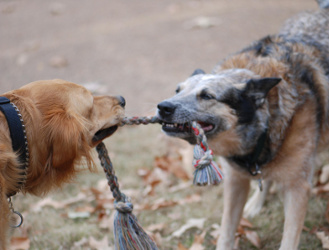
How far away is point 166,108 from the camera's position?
10.5ft

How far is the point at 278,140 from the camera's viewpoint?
335cm

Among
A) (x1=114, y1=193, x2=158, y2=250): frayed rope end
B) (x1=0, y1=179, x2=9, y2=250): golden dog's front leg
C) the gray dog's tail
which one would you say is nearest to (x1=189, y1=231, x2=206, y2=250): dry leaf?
(x1=114, y1=193, x2=158, y2=250): frayed rope end

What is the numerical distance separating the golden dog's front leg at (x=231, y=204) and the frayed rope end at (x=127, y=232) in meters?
0.94

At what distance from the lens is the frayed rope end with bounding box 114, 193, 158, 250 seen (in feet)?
9.50

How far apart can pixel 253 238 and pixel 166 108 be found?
166 centimetres

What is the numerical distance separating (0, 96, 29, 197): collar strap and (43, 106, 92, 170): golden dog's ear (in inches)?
6.0

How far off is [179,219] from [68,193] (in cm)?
160

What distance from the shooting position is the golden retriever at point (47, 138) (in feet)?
8.31

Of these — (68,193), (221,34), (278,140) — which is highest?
(278,140)

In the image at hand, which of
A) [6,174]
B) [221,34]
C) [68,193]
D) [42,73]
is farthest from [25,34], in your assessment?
[6,174]

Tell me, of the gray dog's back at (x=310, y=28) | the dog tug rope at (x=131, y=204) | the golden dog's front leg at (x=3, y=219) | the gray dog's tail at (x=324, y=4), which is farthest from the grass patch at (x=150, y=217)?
the gray dog's tail at (x=324, y=4)

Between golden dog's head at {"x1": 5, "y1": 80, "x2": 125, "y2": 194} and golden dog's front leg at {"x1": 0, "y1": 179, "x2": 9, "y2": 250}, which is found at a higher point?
golden dog's head at {"x1": 5, "y1": 80, "x2": 125, "y2": 194}

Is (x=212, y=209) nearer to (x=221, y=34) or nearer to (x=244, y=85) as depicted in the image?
(x=244, y=85)

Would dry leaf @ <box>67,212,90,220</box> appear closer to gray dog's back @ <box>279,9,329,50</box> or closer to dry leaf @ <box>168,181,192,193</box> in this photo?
dry leaf @ <box>168,181,192,193</box>
